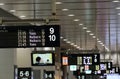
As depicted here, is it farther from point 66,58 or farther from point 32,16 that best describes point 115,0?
point 66,58

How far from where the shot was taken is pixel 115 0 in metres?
16.8

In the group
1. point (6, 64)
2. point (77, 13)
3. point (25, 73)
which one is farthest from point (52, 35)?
point (25, 73)

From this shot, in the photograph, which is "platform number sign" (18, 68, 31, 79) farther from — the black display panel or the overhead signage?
the black display panel

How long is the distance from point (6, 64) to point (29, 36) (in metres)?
7.73

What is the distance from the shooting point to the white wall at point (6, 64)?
20.5 m

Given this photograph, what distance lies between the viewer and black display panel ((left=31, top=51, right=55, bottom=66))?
19.6m

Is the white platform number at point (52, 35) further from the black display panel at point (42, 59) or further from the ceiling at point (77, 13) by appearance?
the black display panel at point (42, 59)

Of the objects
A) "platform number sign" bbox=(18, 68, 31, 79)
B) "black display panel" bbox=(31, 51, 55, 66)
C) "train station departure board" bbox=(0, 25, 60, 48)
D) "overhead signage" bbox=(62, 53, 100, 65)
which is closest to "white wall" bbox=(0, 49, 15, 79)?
"black display panel" bbox=(31, 51, 55, 66)

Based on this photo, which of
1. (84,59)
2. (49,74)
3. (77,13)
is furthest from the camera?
(49,74)

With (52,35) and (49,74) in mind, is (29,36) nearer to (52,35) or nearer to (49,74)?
(52,35)

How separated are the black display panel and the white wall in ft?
4.62

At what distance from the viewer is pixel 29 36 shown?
13.2 m

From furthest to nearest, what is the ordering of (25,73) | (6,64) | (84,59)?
(25,73) → (84,59) → (6,64)

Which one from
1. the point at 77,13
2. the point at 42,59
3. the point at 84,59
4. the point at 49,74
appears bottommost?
the point at 49,74
